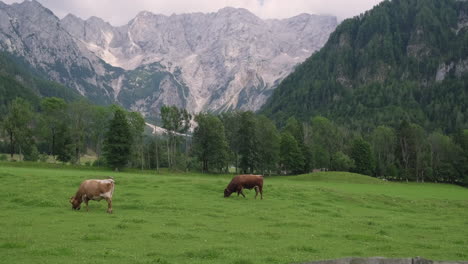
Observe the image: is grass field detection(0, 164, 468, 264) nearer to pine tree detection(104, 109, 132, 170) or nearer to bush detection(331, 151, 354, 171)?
pine tree detection(104, 109, 132, 170)

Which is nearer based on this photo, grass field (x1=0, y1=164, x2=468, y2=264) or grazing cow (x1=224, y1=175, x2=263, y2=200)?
grass field (x1=0, y1=164, x2=468, y2=264)

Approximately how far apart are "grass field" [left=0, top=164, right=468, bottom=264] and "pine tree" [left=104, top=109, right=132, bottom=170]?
5380 centimetres

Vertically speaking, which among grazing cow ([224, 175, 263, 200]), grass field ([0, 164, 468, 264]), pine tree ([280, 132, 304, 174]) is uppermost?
pine tree ([280, 132, 304, 174])

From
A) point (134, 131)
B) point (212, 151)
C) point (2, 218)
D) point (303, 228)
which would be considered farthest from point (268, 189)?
point (134, 131)

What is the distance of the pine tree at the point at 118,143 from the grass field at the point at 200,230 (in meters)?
53.8

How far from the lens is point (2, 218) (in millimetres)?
22875

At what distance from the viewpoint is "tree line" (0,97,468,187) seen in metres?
104

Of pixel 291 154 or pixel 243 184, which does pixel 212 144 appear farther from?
pixel 243 184

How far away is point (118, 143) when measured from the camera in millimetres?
93875

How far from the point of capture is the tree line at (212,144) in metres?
104

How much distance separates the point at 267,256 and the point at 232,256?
4.96ft

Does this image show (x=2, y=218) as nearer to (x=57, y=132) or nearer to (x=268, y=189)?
(x=268, y=189)

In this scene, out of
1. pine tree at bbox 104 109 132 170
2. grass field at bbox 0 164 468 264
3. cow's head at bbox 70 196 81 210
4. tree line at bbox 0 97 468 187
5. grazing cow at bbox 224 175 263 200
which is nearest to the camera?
grass field at bbox 0 164 468 264

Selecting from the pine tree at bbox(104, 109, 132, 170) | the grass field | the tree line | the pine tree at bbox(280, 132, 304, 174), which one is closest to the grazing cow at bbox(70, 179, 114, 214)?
the grass field
